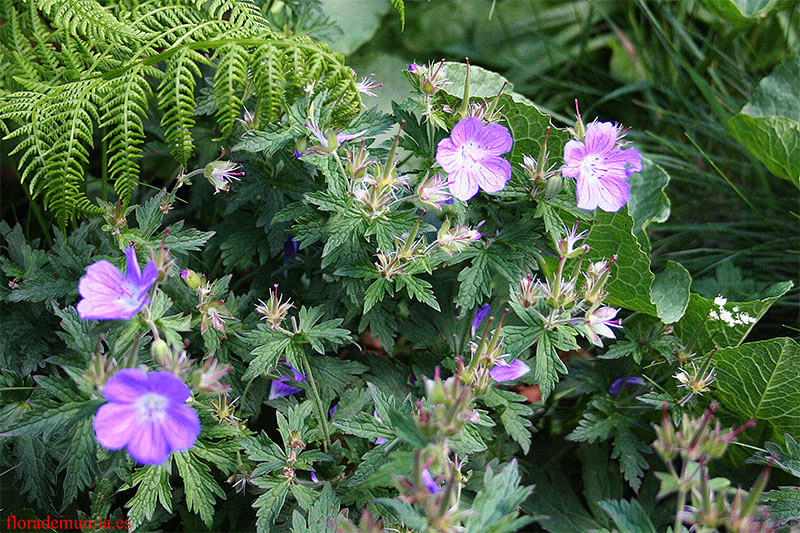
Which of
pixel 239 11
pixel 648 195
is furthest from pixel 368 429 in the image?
pixel 648 195

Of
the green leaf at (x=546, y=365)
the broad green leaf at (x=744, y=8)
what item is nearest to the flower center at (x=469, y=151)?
the green leaf at (x=546, y=365)

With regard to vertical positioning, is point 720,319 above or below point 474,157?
below

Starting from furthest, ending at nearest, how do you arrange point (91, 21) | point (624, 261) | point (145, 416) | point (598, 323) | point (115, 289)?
point (624, 261) < point (91, 21) < point (598, 323) < point (115, 289) < point (145, 416)

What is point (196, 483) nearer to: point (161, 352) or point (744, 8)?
point (161, 352)

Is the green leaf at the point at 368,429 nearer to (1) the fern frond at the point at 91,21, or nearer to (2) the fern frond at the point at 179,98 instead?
(2) the fern frond at the point at 179,98

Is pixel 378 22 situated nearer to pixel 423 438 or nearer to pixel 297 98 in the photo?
pixel 297 98

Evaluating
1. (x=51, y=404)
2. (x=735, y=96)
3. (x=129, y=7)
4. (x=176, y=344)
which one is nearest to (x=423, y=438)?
(x=176, y=344)
